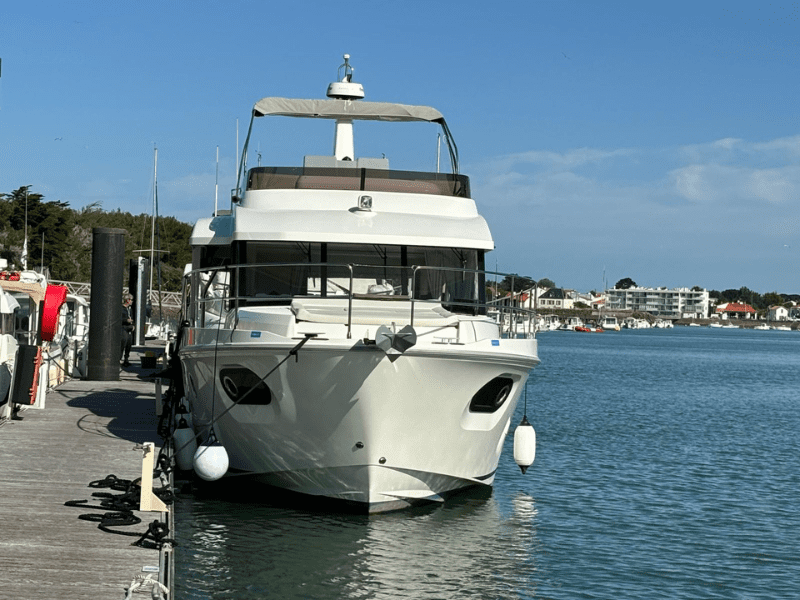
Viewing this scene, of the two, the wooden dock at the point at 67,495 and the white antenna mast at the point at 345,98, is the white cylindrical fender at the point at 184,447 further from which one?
the white antenna mast at the point at 345,98

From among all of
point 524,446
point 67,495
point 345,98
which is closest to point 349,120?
point 345,98

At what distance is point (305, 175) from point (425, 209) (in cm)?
162

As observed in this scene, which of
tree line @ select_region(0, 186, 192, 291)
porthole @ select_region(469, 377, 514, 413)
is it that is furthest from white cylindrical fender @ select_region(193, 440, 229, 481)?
tree line @ select_region(0, 186, 192, 291)

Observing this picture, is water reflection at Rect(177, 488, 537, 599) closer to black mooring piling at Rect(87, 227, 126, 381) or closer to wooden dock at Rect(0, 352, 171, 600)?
wooden dock at Rect(0, 352, 171, 600)

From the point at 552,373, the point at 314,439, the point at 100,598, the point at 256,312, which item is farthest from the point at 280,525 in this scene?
the point at 552,373

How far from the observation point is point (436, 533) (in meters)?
12.7

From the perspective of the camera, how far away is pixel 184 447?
44.1ft

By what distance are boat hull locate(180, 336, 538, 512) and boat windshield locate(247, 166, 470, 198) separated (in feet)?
8.23

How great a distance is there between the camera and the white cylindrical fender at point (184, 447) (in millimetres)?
13469

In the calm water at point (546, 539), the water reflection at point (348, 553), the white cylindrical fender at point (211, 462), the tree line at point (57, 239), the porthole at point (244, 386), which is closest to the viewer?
the water reflection at point (348, 553)

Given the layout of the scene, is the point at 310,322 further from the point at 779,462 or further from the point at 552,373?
the point at 552,373

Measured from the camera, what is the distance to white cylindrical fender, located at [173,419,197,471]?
13469 millimetres

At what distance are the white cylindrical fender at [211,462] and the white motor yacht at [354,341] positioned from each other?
1.20 ft

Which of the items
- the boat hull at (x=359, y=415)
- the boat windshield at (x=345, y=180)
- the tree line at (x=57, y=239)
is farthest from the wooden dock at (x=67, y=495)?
the tree line at (x=57, y=239)
